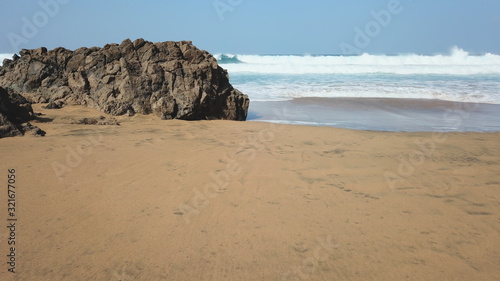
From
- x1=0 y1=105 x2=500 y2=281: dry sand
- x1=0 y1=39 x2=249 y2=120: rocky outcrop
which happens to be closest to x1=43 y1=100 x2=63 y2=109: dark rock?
x1=0 y1=39 x2=249 y2=120: rocky outcrop

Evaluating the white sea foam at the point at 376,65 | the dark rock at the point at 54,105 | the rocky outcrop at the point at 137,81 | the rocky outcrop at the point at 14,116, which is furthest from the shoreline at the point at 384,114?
the white sea foam at the point at 376,65

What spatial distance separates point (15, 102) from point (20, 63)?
13.6 feet

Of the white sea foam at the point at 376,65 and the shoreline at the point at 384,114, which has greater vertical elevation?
the white sea foam at the point at 376,65

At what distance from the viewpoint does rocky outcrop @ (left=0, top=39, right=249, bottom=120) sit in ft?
24.6

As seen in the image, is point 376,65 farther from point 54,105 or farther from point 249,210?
point 249,210

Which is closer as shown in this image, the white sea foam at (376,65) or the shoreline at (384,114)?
the shoreline at (384,114)

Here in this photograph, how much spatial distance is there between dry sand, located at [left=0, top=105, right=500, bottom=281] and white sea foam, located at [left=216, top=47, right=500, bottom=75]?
24758 millimetres

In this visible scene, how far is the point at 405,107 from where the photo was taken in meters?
11.3

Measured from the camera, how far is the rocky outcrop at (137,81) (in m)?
7.48

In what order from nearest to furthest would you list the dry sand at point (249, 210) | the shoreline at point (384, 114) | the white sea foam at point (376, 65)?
1. the dry sand at point (249, 210)
2. the shoreline at point (384, 114)
3. the white sea foam at point (376, 65)

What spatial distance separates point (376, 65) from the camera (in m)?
35.2

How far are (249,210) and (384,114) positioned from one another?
783cm

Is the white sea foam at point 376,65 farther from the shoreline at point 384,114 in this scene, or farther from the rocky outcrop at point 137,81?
the rocky outcrop at point 137,81

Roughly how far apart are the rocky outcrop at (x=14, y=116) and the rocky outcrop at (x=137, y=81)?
5.30 ft
